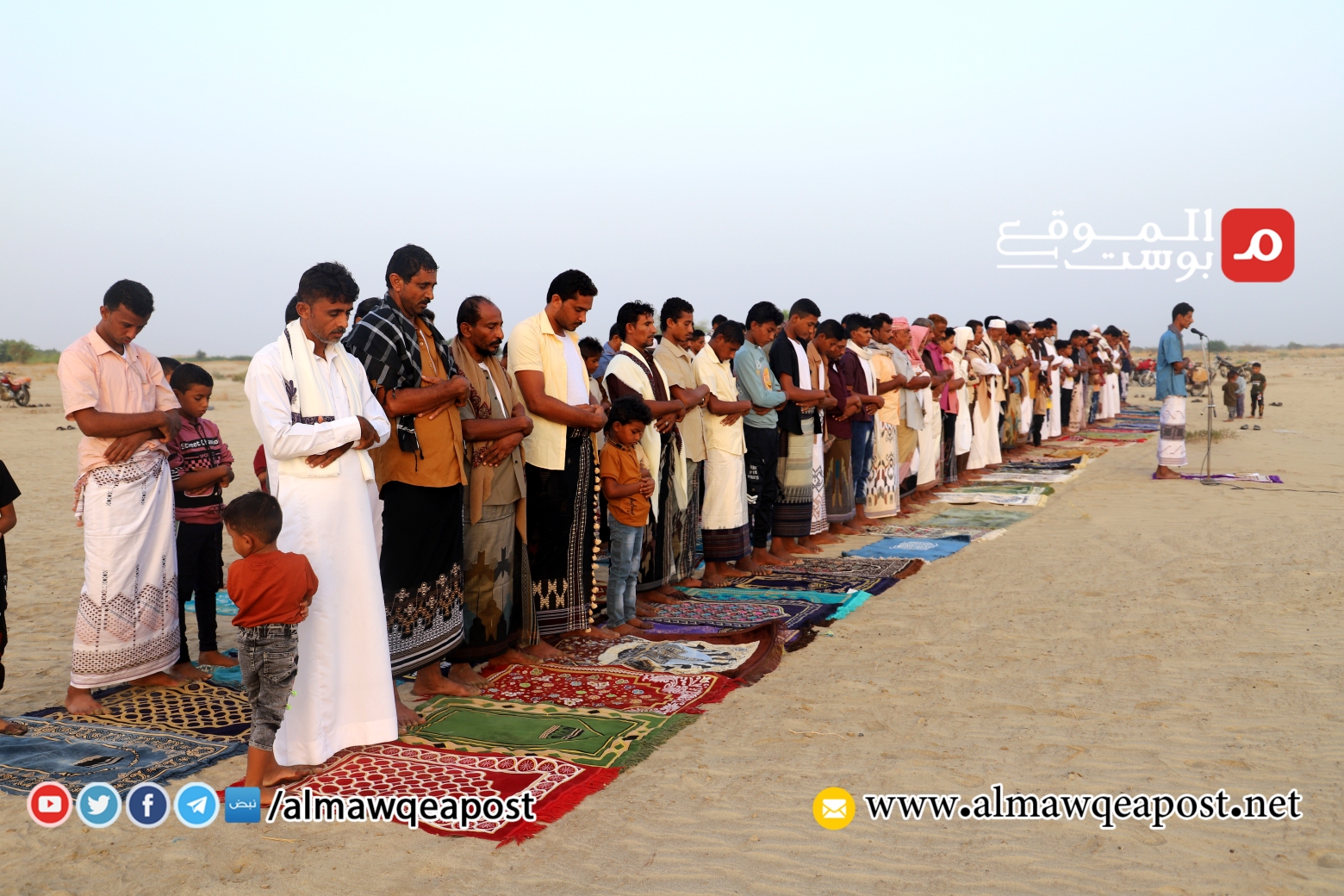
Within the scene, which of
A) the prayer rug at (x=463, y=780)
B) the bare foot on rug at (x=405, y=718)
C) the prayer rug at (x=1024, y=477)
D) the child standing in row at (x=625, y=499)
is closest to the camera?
the prayer rug at (x=463, y=780)

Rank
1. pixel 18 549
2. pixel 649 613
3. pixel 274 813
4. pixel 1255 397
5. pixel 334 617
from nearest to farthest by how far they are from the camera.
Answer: pixel 274 813 < pixel 334 617 < pixel 649 613 < pixel 18 549 < pixel 1255 397

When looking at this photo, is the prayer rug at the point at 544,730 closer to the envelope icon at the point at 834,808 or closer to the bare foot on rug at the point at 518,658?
the bare foot on rug at the point at 518,658

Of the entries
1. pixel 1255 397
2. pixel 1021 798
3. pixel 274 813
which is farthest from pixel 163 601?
pixel 1255 397

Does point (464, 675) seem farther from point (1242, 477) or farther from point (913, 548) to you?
point (1242, 477)

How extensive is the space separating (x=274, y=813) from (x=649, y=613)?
123 inches

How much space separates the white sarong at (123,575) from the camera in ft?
15.0

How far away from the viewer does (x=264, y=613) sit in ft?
11.3

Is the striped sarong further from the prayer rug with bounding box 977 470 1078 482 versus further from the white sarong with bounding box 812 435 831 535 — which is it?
the prayer rug with bounding box 977 470 1078 482

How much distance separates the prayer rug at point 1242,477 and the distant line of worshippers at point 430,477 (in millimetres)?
6504

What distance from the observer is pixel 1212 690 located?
15.5 feet

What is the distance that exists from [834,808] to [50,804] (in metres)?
2.58

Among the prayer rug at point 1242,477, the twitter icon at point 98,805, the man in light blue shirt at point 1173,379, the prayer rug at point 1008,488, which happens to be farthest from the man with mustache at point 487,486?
the prayer rug at point 1242,477

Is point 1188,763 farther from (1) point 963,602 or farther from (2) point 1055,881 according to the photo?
(1) point 963,602

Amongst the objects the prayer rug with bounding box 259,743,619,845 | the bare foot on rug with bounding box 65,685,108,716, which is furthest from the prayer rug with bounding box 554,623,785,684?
the bare foot on rug with bounding box 65,685,108,716
